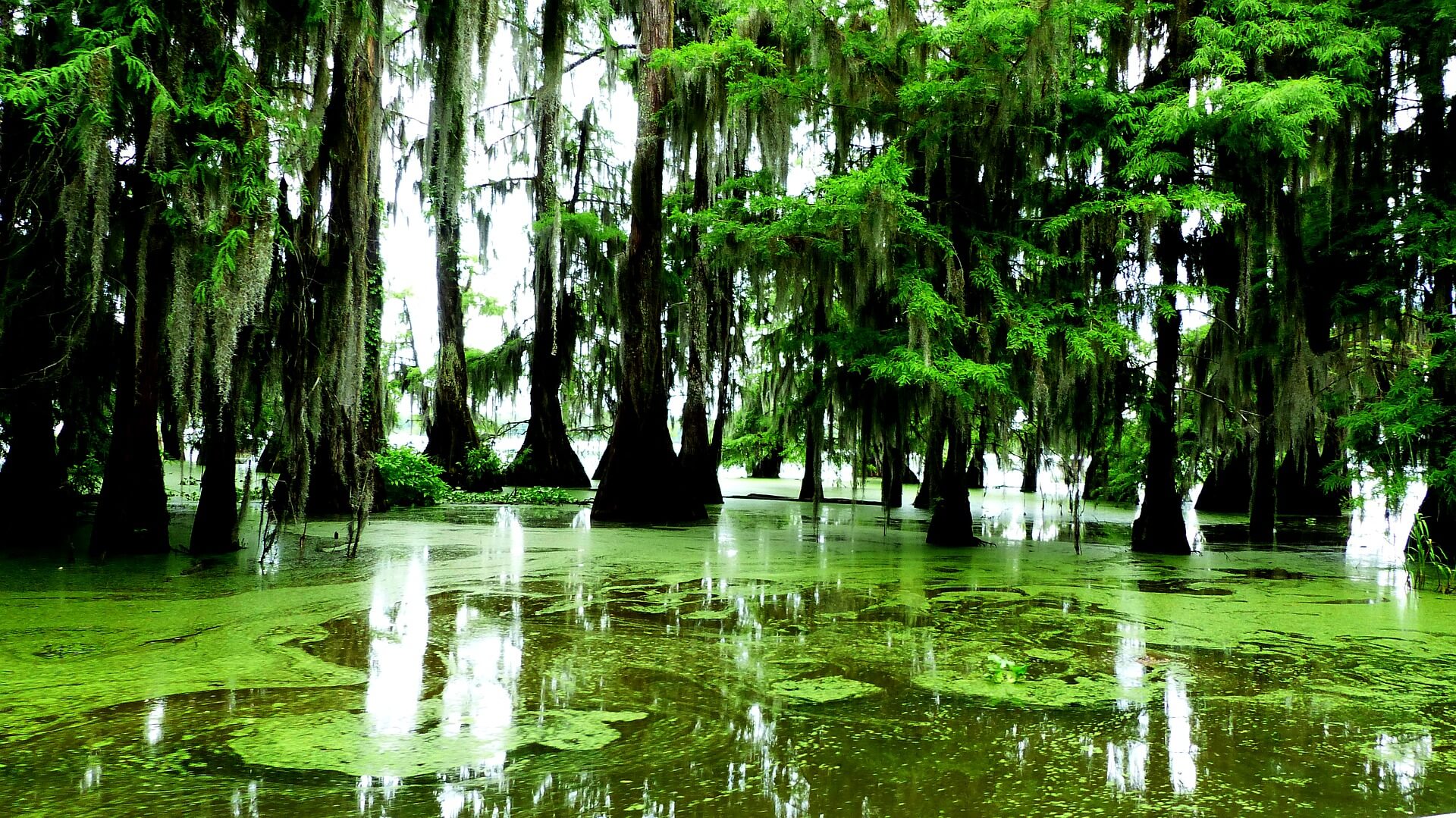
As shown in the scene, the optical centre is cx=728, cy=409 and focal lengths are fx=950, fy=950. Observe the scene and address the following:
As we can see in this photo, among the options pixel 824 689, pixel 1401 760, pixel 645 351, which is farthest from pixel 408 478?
pixel 1401 760

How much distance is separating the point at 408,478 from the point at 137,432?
6354 millimetres

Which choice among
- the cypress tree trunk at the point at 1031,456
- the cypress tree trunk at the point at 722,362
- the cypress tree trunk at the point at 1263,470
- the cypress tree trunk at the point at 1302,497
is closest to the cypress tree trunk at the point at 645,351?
the cypress tree trunk at the point at 722,362

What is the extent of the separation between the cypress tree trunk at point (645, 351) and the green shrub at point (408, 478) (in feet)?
11.3

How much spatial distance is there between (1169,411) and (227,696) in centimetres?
892

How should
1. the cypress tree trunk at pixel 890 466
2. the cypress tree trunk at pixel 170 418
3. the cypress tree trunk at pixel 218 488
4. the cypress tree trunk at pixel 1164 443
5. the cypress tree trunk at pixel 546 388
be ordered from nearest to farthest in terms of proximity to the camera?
the cypress tree trunk at pixel 218 488
the cypress tree trunk at pixel 170 418
the cypress tree trunk at pixel 890 466
the cypress tree trunk at pixel 1164 443
the cypress tree trunk at pixel 546 388

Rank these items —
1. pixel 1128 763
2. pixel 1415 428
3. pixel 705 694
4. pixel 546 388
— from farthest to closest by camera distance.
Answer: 1. pixel 546 388
2. pixel 1415 428
3. pixel 705 694
4. pixel 1128 763

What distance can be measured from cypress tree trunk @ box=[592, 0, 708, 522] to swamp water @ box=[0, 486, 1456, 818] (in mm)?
4393

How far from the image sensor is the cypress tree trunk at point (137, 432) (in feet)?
23.2

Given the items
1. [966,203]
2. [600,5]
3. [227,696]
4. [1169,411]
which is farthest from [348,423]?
[1169,411]

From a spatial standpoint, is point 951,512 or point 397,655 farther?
point 951,512

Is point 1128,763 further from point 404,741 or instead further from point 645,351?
point 645,351

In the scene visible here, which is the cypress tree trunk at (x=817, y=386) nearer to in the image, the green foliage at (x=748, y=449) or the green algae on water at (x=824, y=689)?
the green algae on water at (x=824, y=689)

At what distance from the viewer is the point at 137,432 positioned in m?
7.28

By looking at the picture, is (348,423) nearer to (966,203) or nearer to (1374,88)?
(966,203)
